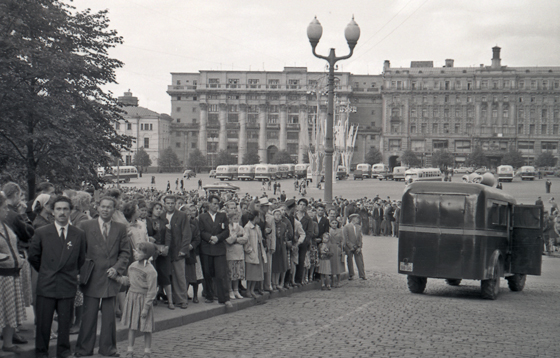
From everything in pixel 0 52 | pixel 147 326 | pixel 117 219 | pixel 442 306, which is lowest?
pixel 442 306

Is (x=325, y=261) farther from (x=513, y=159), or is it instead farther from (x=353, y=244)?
(x=513, y=159)

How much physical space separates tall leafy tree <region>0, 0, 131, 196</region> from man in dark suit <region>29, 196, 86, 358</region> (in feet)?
43.9

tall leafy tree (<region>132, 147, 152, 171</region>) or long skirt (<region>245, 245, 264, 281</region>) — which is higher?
tall leafy tree (<region>132, 147, 152, 171</region>)

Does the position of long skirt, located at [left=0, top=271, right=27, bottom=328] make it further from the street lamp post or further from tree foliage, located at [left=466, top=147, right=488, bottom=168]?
tree foliage, located at [left=466, top=147, right=488, bottom=168]

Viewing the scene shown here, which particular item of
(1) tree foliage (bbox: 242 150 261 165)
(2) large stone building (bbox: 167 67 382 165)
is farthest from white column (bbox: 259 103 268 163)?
(1) tree foliage (bbox: 242 150 261 165)

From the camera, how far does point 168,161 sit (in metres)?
125

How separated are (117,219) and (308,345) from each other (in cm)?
308

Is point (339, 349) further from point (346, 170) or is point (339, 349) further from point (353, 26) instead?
point (346, 170)

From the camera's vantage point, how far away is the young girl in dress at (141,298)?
781cm

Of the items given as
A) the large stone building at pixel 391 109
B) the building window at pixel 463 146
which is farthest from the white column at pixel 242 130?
the building window at pixel 463 146

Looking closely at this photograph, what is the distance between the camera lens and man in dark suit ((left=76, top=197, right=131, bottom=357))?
25.8 feet

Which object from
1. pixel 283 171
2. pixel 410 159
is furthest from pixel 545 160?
pixel 283 171

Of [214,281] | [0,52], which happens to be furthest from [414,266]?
[0,52]

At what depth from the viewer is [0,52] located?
19688mm
